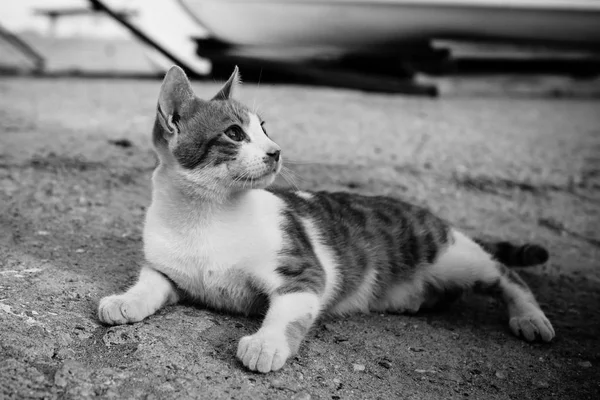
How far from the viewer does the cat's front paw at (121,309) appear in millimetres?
1979

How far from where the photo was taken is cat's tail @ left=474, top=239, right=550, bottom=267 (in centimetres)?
288

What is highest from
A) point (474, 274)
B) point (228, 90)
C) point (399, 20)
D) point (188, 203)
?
point (399, 20)

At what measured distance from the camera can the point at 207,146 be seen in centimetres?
217

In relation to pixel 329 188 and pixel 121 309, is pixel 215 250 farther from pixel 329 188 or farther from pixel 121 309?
pixel 329 188

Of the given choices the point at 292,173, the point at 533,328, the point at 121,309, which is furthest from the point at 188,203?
the point at 533,328

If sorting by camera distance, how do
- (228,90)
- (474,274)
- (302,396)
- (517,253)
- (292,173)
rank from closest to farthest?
(302,396) → (228,90) → (474,274) → (517,253) → (292,173)

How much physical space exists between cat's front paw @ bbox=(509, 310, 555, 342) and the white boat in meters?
4.22

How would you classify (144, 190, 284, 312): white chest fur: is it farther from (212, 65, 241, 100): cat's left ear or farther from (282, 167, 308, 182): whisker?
(212, 65, 241, 100): cat's left ear

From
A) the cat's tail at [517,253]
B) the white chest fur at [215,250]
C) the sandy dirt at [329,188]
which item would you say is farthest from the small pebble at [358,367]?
the cat's tail at [517,253]

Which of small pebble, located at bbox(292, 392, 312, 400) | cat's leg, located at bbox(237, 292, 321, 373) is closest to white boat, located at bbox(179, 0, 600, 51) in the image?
cat's leg, located at bbox(237, 292, 321, 373)

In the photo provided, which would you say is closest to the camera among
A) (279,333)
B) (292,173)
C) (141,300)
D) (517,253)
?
(279,333)

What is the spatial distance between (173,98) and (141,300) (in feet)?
2.50

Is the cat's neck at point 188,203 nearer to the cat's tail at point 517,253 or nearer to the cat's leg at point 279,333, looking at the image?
the cat's leg at point 279,333

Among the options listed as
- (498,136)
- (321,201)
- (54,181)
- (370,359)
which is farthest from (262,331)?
(498,136)
